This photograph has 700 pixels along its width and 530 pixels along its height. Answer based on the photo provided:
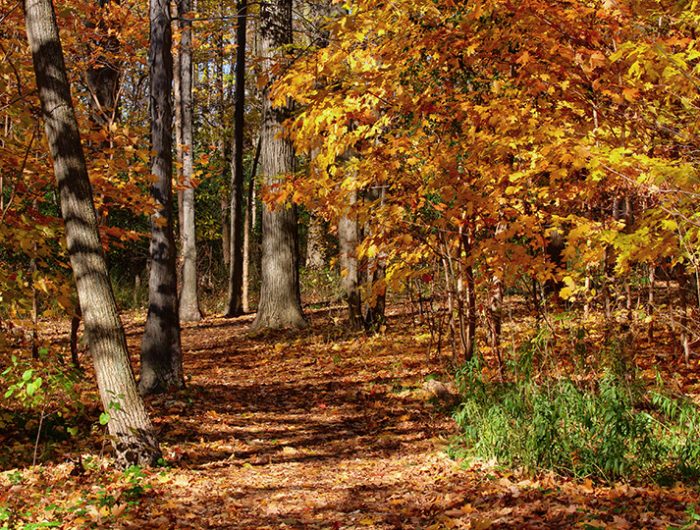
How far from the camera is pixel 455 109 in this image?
7.00 meters

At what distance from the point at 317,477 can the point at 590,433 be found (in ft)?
8.39

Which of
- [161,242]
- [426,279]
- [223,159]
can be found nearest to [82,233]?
[161,242]

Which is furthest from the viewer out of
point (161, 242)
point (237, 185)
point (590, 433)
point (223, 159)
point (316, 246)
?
point (223, 159)

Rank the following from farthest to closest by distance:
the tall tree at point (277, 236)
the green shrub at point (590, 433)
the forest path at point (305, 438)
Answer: the tall tree at point (277, 236), the forest path at point (305, 438), the green shrub at point (590, 433)

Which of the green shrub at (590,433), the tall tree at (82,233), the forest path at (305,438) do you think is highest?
the tall tree at (82,233)

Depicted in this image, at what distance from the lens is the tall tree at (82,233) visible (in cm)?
606

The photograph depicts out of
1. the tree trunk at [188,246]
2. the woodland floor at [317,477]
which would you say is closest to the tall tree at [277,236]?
the woodland floor at [317,477]

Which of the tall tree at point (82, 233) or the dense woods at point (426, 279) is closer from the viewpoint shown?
the dense woods at point (426, 279)

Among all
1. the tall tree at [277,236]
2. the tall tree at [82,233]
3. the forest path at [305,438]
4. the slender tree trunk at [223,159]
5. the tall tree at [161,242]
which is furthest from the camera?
the slender tree trunk at [223,159]

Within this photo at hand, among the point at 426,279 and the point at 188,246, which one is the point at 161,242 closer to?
the point at 426,279

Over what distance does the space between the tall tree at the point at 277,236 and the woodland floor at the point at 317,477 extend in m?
2.74

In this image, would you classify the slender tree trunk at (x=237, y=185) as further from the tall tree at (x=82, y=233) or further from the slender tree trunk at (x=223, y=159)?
the tall tree at (x=82, y=233)

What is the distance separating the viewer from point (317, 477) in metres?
6.41

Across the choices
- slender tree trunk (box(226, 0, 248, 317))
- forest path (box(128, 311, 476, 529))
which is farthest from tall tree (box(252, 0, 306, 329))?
slender tree trunk (box(226, 0, 248, 317))
